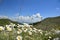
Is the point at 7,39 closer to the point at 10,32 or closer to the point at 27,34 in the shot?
the point at 10,32

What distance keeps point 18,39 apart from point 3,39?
0.41 metres

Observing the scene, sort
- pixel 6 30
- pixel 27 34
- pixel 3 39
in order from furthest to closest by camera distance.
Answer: pixel 27 34
pixel 6 30
pixel 3 39

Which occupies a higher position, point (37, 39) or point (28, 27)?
point (28, 27)

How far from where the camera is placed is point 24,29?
7.43m

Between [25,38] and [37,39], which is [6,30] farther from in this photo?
[37,39]

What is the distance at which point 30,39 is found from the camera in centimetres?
686

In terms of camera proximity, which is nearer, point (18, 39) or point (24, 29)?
point (18, 39)

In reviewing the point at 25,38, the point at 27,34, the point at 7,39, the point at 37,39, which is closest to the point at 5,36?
the point at 7,39

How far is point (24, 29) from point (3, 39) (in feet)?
6.71

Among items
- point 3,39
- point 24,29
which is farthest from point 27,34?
point 3,39

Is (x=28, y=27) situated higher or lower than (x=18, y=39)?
higher

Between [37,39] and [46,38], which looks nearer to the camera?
[37,39]

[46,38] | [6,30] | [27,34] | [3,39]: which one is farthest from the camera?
[46,38]

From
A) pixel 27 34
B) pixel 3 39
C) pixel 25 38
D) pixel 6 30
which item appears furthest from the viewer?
pixel 27 34
